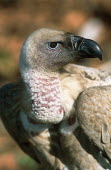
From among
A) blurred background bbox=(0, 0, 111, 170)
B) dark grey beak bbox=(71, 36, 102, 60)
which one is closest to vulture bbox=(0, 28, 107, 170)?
dark grey beak bbox=(71, 36, 102, 60)

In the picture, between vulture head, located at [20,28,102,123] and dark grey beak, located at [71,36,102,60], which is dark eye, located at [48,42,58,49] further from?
dark grey beak, located at [71,36,102,60]

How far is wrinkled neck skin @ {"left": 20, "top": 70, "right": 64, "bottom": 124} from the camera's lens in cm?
401

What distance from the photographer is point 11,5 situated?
11242 millimetres

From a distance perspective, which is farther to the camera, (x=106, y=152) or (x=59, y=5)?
(x=59, y=5)

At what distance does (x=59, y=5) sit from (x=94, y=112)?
711cm

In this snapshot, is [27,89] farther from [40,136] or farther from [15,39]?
[15,39]

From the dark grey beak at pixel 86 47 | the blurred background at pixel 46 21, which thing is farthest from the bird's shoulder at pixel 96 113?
the blurred background at pixel 46 21

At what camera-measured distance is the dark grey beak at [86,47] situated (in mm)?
3869

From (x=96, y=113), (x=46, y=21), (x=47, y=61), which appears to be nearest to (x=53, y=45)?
(x=47, y=61)

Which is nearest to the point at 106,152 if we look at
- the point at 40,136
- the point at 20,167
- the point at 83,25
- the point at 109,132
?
the point at 109,132

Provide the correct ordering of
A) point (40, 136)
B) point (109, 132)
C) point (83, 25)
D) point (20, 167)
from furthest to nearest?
point (83, 25) < point (20, 167) < point (40, 136) < point (109, 132)

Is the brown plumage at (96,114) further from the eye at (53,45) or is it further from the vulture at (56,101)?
the eye at (53,45)

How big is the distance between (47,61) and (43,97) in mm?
278

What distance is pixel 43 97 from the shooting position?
4090 mm
